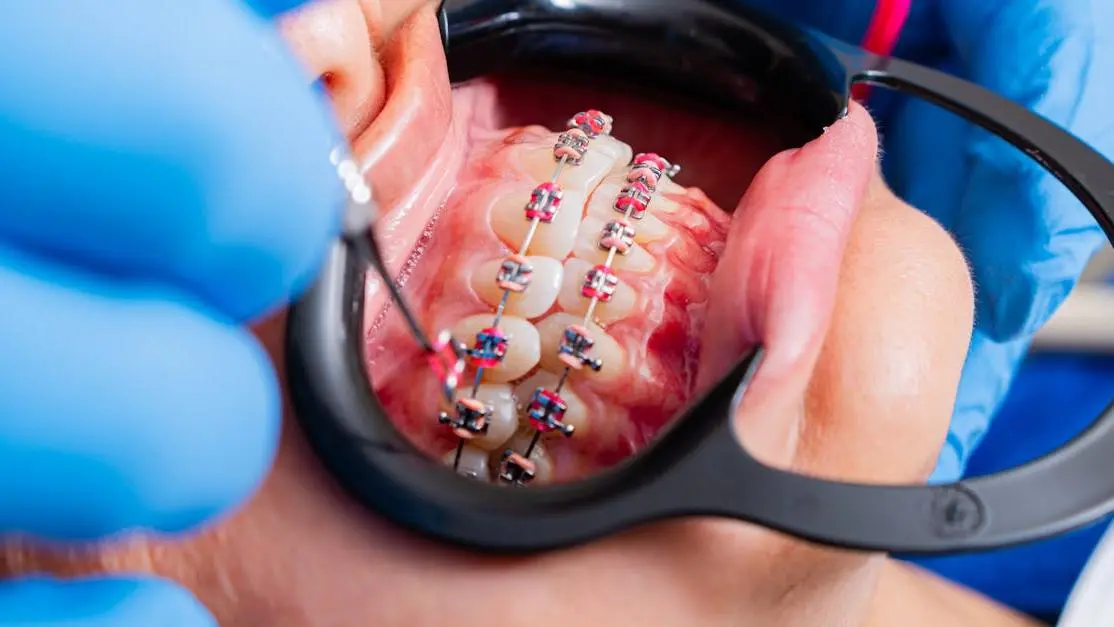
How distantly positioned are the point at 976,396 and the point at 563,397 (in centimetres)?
79

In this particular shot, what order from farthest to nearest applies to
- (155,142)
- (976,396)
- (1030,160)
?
(976,396), (1030,160), (155,142)

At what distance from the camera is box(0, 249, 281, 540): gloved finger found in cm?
35

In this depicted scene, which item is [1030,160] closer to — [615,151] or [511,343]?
[615,151]

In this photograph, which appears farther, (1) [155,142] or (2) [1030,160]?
(2) [1030,160]

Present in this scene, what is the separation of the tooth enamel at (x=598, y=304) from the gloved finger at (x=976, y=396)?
70cm

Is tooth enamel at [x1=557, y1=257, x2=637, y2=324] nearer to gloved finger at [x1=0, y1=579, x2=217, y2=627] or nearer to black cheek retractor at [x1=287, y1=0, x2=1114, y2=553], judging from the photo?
black cheek retractor at [x1=287, y1=0, x2=1114, y2=553]

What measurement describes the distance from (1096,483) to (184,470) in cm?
51

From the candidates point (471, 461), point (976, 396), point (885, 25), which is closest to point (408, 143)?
point (471, 461)

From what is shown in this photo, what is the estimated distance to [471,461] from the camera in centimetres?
63

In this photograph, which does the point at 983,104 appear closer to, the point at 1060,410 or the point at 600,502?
the point at 600,502

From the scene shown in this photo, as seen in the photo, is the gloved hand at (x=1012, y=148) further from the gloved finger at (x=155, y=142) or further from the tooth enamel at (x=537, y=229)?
the gloved finger at (x=155, y=142)

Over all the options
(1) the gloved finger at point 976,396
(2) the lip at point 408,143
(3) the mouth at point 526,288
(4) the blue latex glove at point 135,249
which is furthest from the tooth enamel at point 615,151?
(1) the gloved finger at point 976,396

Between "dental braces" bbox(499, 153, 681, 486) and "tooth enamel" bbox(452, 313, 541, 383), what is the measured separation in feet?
0.06

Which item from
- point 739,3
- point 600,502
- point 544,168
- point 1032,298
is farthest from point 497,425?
point 1032,298
